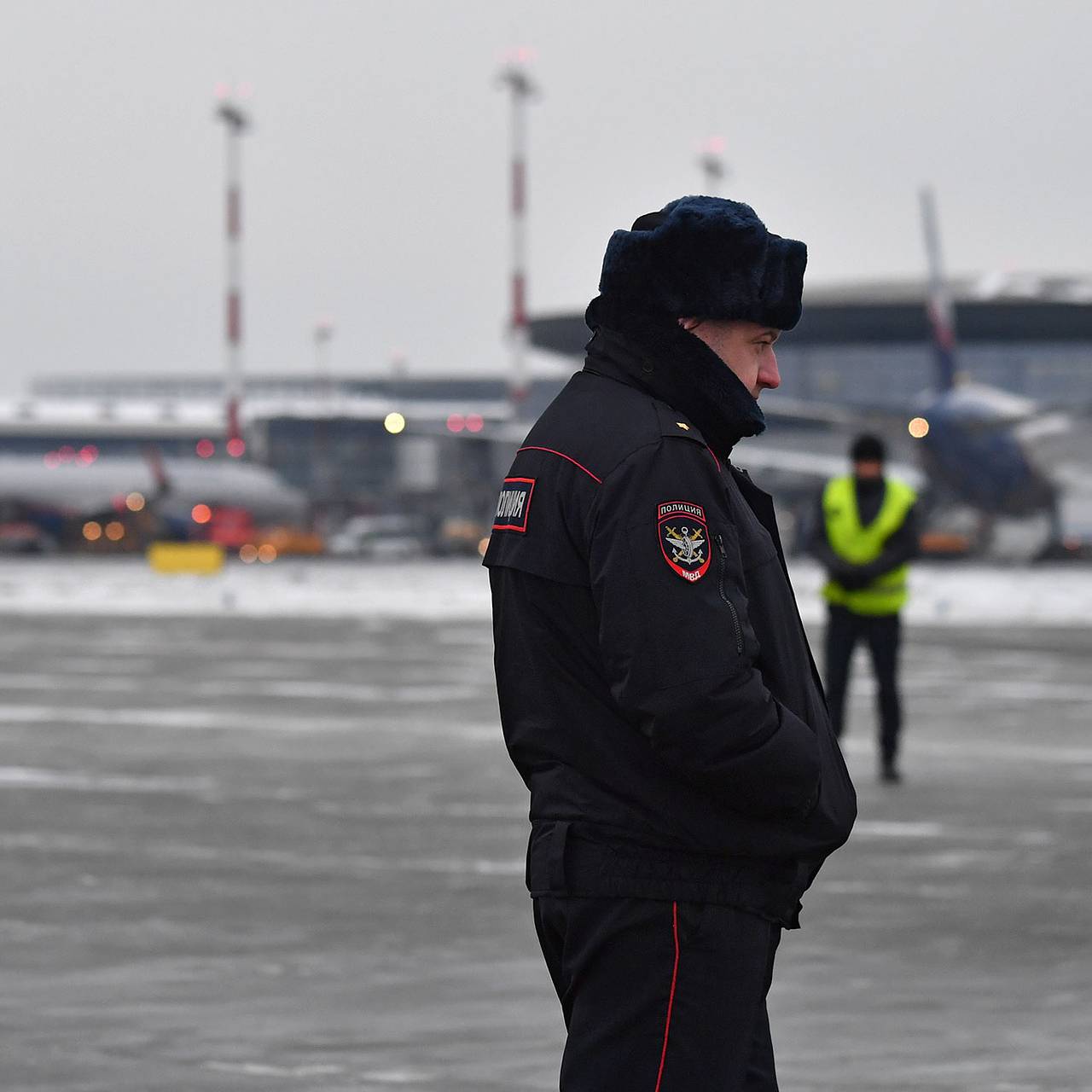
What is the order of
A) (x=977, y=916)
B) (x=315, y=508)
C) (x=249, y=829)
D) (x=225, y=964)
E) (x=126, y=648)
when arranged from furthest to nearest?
(x=315, y=508), (x=126, y=648), (x=249, y=829), (x=977, y=916), (x=225, y=964)

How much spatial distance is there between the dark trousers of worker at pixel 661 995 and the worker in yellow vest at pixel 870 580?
826 centimetres

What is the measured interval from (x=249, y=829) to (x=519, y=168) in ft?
174

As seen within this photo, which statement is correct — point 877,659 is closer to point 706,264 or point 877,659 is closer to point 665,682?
point 706,264

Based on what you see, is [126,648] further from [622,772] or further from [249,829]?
[622,772]

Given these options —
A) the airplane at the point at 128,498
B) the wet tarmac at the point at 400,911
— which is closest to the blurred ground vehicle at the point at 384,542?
the airplane at the point at 128,498

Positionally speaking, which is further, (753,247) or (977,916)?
(977,916)

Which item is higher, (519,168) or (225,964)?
(519,168)

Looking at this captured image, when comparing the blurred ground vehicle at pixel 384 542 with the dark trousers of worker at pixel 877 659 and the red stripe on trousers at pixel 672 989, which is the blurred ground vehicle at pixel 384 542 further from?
the red stripe on trousers at pixel 672 989

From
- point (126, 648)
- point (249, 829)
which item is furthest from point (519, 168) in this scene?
point (249, 829)

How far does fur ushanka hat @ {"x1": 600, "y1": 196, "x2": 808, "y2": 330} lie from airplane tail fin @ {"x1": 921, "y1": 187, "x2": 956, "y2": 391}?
190 feet

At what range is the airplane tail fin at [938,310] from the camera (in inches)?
2399

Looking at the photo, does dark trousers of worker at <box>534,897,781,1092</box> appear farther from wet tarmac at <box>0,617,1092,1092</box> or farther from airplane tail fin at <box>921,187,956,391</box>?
airplane tail fin at <box>921,187,956,391</box>

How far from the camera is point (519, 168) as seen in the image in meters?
61.5

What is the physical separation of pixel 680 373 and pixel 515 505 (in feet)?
0.98
